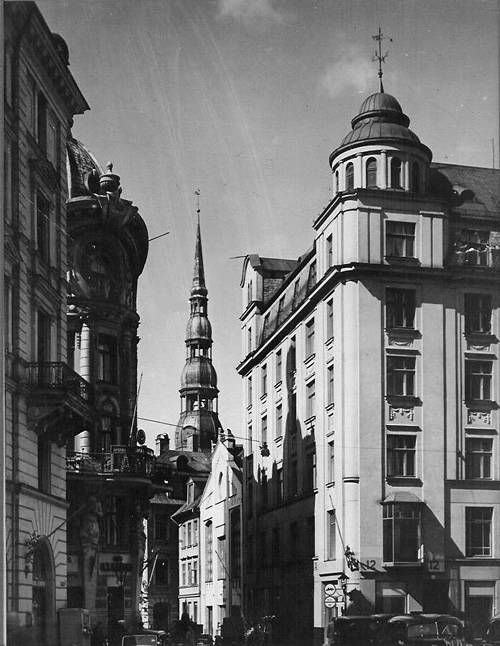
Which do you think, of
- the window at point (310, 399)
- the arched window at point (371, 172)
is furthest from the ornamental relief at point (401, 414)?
the arched window at point (371, 172)

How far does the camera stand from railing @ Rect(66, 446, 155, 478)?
23.8 ft

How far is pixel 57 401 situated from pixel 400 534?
2472 mm

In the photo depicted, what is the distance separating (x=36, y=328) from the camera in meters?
7.11

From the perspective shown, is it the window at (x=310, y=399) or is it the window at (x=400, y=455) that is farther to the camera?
the window at (x=310, y=399)

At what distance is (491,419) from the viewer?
300 inches

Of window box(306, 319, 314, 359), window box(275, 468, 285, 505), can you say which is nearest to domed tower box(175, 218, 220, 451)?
window box(275, 468, 285, 505)

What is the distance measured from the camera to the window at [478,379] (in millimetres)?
7555

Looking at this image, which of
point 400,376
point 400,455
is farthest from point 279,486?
point 400,376

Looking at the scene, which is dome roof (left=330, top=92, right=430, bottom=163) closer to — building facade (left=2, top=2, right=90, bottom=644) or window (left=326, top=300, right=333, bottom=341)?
window (left=326, top=300, right=333, bottom=341)

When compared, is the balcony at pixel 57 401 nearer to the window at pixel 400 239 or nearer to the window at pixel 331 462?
the window at pixel 331 462

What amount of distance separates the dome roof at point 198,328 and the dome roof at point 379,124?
56.9 inches

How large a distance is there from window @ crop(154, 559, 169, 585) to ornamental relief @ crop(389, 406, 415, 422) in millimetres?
1870

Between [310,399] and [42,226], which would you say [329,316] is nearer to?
[310,399]

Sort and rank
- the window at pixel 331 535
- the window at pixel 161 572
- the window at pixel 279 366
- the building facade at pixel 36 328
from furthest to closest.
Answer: the window at pixel 279 366 < the window at pixel 331 535 < the window at pixel 161 572 < the building facade at pixel 36 328
